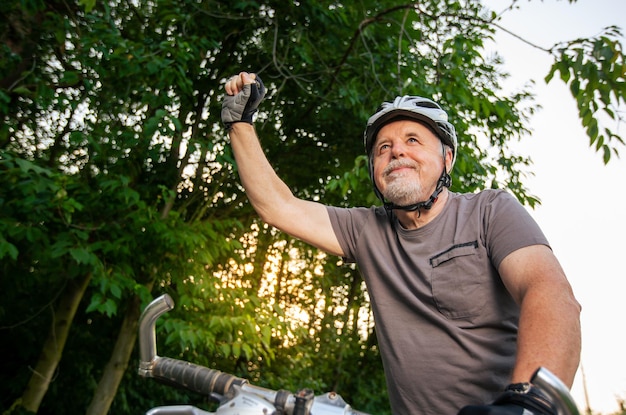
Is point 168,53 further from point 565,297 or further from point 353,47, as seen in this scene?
point 565,297

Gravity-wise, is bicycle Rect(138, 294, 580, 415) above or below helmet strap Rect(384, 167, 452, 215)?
below

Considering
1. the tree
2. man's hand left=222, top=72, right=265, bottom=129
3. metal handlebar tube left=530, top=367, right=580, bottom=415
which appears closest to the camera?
metal handlebar tube left=530, top=367, right=580, bottom=415

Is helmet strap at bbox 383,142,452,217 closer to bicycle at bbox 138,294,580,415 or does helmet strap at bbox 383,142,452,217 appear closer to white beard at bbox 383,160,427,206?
white beard at bbox 383,160,427,206

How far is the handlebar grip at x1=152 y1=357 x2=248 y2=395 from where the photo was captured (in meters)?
1.41

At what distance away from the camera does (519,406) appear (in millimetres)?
953

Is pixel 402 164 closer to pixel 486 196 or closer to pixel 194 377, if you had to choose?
pixel 486 196

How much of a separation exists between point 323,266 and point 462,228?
9495 mm

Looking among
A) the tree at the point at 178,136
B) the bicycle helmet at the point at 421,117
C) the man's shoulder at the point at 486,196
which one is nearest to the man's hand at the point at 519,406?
the man's shoulder at the point at 486,196

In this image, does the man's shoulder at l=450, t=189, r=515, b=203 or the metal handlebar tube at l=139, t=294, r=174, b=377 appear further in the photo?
the man's shoulder at l=450, t=189, r=515, b=203

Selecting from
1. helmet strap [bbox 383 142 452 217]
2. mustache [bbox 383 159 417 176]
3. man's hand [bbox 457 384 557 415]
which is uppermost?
mustache [bbox 383 159 417 176]

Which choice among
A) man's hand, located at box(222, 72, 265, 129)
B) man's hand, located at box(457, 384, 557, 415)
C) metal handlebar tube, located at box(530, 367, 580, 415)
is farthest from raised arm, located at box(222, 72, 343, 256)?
metal handlebar tube, located at box(530, 367, 580, 415)

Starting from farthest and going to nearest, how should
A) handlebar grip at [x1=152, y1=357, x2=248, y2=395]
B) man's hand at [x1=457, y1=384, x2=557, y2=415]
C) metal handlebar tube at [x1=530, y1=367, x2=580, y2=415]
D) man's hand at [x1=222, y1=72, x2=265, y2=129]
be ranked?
man's hand at [x1=222, y1=72, x2=265, y2=129] → handlebar grip at [x1=152, y1=357, x2=248, y2=395] → man's hand at [x1=457, y1=384, x2=557, y2=415] → metal handlebar tube at [x1=530, y1=367, x2=580, y2=415]

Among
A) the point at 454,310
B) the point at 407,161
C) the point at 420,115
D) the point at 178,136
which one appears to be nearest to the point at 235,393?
the point at 454,310

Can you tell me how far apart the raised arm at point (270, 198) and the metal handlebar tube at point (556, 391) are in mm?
1446
